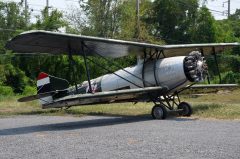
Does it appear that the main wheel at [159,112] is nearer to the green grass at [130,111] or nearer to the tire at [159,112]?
the tire at [159,112]

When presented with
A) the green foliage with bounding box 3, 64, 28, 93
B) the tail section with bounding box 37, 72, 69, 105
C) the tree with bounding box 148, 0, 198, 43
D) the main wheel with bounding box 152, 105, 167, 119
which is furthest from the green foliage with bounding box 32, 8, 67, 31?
the main wheel with bounding box 152, 105, 167, 119

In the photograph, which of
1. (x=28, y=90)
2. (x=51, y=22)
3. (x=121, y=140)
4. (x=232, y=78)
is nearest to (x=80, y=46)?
(x=121, y=140)

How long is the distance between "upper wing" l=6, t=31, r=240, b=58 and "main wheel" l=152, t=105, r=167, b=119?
2306mm

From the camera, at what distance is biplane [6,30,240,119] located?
1542 cm

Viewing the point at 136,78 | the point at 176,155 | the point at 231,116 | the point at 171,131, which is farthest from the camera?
the point at 136,78

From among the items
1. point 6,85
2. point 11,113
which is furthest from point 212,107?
point 6,85

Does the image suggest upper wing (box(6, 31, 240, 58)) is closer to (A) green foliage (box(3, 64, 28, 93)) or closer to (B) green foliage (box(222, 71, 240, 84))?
(B) green foliage (box(222, 71, 240, 84))

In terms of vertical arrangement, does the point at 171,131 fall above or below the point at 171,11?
below

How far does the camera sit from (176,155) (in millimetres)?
8344

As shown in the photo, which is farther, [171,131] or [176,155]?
[171,131]

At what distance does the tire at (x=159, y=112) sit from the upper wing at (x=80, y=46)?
2.31 m

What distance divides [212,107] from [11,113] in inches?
344

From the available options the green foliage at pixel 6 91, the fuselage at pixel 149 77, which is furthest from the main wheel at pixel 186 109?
the green foliage at pixel 6 91

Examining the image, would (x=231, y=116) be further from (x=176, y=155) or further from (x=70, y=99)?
(x=176, y=155)
